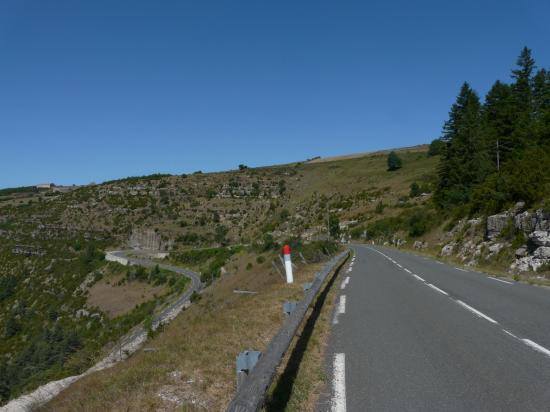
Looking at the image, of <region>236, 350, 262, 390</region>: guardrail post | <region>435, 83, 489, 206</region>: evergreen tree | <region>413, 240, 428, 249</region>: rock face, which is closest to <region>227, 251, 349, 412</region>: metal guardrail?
<region>236, 350, 262, 390</region>: guardrail post

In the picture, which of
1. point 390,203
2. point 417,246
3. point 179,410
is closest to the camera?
point 179,410

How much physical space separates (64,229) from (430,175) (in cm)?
7777

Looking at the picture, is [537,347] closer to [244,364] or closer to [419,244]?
[244,364]

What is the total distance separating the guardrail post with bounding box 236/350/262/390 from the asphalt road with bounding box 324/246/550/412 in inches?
34.4

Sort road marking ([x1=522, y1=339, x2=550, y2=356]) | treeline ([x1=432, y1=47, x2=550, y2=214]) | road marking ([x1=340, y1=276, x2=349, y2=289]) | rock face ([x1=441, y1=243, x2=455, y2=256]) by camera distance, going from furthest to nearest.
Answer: treeline ([x1=432, y1=47, x2=550, y2=214]) → rock face ([x1=441, y1=243, x2=455, y2=256]) → road marking ([x1=340, y1=276, x2=349, y2=289]) → road marking ([x1=522, y1=339, x2=550, y2=356])

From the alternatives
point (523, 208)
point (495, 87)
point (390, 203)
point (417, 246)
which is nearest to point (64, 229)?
point (390, 203)

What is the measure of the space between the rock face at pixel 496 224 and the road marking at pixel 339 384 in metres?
22.6

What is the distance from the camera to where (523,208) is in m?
25.1

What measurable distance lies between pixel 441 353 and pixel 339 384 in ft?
6.53

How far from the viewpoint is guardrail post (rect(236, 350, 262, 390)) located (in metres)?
4.35

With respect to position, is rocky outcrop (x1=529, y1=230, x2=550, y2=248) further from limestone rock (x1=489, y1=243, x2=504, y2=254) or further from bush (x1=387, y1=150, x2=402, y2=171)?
bush (x1=387, y1=150, x2=402, y2=171)

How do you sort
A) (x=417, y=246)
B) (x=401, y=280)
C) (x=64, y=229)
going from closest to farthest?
1. (x=401, y=280)
2. (x=417, y=246)
3. (x=64, y=229)

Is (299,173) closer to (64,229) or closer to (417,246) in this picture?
(64,229)

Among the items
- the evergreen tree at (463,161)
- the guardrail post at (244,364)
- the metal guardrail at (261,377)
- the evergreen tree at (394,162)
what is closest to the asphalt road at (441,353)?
the metal guardrail at (261,377)
